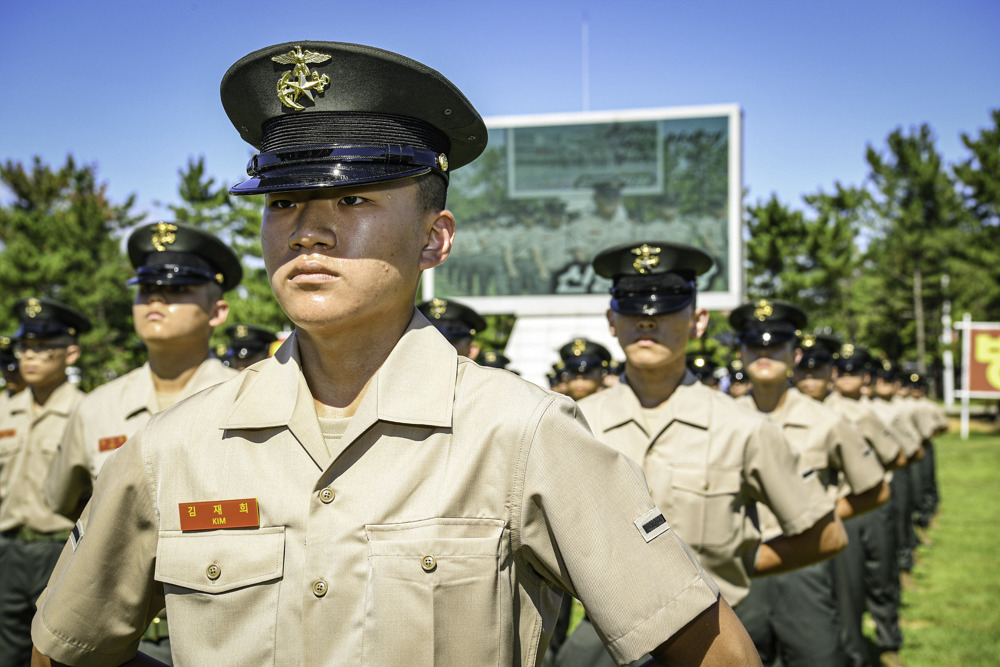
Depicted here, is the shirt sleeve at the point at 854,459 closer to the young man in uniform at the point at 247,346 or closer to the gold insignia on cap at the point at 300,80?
the gold insignia on cap at the point at 300,80

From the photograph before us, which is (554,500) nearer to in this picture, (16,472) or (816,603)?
(816,603)

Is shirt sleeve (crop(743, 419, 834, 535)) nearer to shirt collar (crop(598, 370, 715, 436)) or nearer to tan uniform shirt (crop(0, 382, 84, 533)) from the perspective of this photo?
shirt collar (crop(598, 370, 715, 436))

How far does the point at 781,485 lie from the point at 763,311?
3491mm

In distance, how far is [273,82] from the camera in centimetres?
219

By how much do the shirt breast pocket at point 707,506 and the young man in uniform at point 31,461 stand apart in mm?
4523

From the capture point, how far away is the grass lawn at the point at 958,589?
885 centimetres

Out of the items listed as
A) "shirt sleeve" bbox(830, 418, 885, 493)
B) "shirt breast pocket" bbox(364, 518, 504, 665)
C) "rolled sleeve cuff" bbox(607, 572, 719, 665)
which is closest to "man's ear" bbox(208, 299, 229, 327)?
"shirt breast pocket" bbox(364, 518, 504, 665)

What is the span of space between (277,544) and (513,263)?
27349mm

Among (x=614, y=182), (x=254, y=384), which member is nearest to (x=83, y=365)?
(x=614, y=182)

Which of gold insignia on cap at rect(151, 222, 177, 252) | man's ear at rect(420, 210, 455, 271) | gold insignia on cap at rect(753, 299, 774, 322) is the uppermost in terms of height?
gold insignia on cap at rect(151, 222, 177, 252)

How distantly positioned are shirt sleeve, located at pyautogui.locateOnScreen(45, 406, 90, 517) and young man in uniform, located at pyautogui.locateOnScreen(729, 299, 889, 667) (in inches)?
155

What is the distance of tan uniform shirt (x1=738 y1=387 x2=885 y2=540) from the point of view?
22.2 feet

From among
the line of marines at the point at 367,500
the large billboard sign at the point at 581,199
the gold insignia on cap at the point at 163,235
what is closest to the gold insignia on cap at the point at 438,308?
the gold insignia on cap at the point at 163,235

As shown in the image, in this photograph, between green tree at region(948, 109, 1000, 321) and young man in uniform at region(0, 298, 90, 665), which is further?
green tree at region(948, 109, 1000, 321)
